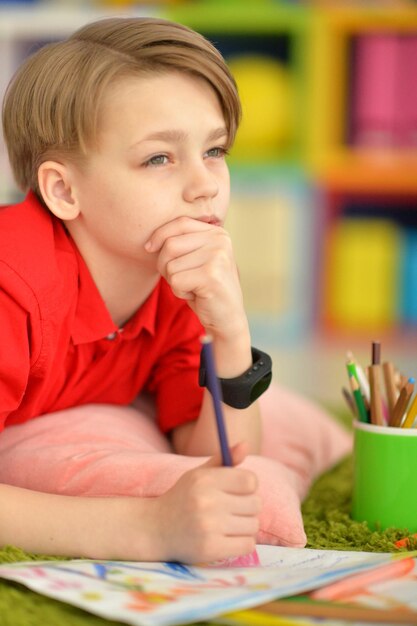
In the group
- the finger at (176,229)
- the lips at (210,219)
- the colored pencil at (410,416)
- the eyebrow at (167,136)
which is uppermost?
the eyebrow at (167,136)

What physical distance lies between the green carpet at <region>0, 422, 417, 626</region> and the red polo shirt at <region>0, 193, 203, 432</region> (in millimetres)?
179

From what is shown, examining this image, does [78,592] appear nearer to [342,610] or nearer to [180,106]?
[342,610]

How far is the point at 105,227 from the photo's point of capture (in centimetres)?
103

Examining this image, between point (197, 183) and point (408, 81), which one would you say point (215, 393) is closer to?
point (197, 183)

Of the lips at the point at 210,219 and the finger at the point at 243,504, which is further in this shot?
the lips at the point at 210,219

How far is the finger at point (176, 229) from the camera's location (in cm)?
98

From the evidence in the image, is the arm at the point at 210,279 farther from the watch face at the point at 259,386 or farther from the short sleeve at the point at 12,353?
the short sleeve at the point at 12,353

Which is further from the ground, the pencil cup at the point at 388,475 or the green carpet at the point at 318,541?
the pencil cup at the point at 388,475

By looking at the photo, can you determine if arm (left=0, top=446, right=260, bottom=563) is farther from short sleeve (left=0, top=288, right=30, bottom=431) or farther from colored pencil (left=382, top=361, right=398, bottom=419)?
colored pencil (left=382, top=361, right=398, bottom=419)

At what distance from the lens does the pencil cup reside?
984 millimetres

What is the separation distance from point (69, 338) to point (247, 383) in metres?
0.19

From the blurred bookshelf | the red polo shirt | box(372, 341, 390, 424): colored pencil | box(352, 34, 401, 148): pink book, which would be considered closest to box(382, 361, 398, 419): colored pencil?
box(372, 341, 390, 424): colored pencil

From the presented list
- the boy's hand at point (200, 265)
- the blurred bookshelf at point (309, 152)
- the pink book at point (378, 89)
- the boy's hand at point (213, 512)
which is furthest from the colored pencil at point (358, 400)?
the pink book at point (378, 89)

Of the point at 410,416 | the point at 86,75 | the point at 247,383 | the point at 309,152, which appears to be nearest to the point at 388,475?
the point at 410,416
